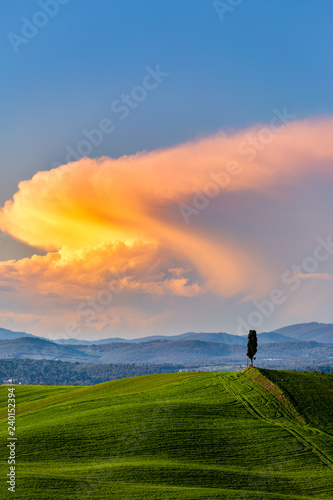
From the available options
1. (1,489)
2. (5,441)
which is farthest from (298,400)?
(1,489)

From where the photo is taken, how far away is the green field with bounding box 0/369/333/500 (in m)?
51.7

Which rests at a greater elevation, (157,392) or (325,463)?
(157,392)

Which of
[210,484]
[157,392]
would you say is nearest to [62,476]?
[210,484]

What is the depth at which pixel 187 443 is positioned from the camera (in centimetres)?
6606

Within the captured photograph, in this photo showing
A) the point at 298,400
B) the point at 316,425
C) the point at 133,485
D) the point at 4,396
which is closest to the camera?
the point at 133,485

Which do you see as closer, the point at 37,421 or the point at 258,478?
the point at 258,478

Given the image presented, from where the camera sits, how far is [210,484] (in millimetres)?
53781

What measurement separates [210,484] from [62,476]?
16.7 m

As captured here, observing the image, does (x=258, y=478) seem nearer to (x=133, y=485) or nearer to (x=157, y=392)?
(x=133, y=485)

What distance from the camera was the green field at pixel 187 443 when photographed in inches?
2036

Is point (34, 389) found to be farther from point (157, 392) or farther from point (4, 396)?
point (157, 392)

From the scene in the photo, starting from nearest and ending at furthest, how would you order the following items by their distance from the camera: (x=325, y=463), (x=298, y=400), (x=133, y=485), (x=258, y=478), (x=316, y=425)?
(x=133, y=485), (x=258, y=478), (x=325, y=463), (x=316, y=425), (x=298, y=400)

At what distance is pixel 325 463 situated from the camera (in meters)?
63.2

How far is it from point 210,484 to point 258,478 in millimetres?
6709
